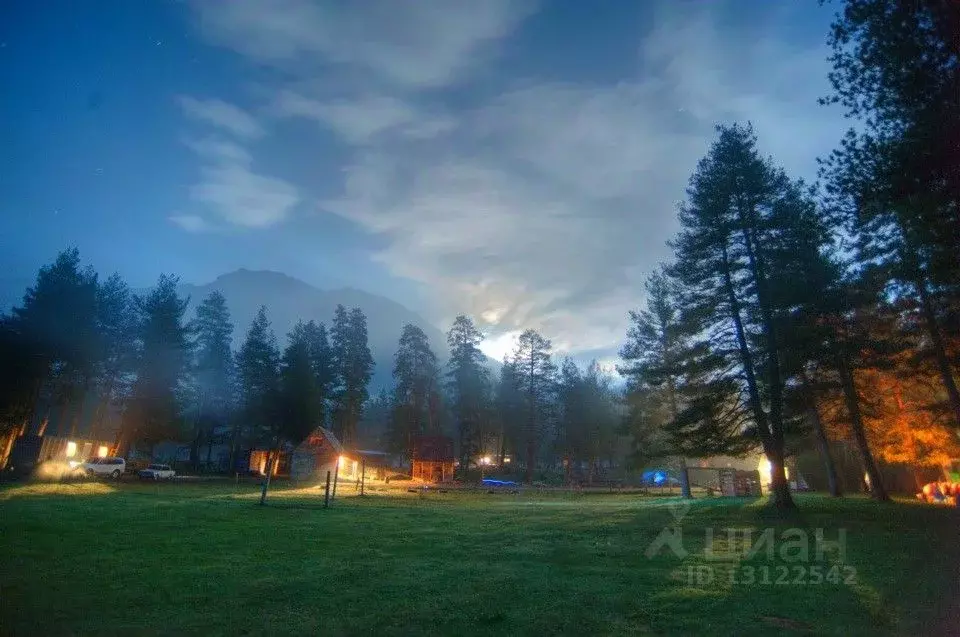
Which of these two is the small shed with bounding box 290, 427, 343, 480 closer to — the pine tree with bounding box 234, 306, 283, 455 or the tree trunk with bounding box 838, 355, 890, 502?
the pine tree with bounding box 234, 306, 283, 455

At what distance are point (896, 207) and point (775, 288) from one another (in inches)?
366

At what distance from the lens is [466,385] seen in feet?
243

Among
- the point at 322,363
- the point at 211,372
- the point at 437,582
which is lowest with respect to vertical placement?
the point at 437,582

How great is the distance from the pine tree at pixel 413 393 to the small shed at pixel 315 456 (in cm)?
1384

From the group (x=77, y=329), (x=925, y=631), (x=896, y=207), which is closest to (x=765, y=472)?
(x=896, y=207)

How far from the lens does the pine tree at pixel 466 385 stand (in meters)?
72.8

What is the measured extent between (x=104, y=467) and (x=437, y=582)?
4676 cm

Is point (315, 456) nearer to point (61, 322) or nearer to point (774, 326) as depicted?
point (61, 322)

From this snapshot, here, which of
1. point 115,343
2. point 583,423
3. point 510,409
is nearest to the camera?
point 115,343

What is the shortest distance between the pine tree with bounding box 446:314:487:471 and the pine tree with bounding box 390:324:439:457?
3469mm

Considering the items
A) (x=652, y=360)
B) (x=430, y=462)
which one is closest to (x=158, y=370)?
(x=430, y=462)

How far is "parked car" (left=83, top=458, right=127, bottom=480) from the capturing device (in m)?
42.3

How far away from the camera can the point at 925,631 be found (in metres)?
6.68

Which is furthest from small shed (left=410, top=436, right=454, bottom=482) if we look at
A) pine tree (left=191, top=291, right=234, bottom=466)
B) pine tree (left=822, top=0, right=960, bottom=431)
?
pine tree (left=822, top=0, right=960, bottom=431)
